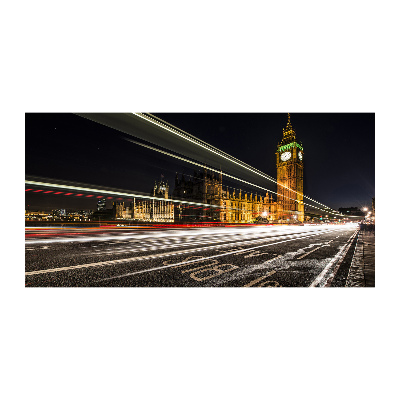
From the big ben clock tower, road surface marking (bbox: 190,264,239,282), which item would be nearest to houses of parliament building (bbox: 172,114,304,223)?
the big ben clock tower

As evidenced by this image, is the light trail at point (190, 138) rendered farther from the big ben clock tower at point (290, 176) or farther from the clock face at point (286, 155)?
the clock face at point (286, 155)

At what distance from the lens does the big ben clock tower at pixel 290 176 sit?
64.1 m

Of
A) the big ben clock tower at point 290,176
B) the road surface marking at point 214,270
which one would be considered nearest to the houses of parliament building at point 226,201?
the big ben clock tower at point 290,176

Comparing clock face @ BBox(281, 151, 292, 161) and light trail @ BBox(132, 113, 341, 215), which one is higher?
clock face @ BBox(281, 151, 292, 161)

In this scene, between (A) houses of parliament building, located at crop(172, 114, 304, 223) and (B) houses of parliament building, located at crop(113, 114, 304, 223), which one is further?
(A) houses of parliament building, located at crop(172, 114, 304, 223)

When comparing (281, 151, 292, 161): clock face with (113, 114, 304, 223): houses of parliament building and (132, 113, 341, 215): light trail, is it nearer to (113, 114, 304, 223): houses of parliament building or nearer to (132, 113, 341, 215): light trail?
(113, 114, 304, 223): houses of parliament building

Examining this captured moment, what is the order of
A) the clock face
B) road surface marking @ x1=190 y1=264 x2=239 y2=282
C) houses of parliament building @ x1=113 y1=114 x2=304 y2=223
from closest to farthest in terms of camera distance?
road surface marking @ x1=190 y1=264 x2=239 y2=282
houses of parliament building @ x1=113 y1=114 x2=304 y2=223
the clock face

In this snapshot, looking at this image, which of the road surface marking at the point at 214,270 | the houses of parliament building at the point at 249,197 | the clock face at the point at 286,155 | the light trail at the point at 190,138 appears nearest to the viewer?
the road surface marking at the point at 214,270

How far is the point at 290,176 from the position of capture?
69062 millimetres

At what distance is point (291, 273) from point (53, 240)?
1036 centimetres

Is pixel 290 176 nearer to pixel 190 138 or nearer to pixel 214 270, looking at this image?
Answer: pixel 190 138

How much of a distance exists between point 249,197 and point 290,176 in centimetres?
2437

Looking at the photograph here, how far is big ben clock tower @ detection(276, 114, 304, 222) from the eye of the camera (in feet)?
210
